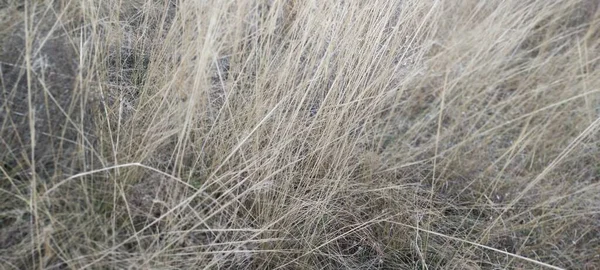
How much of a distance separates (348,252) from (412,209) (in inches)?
11.7

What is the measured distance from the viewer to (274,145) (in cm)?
154

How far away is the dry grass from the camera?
120cm

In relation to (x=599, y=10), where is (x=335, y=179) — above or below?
below

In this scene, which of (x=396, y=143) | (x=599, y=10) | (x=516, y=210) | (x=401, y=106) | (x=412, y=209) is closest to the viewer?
(x=412, y=209)

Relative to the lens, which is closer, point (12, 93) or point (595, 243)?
point (12, 93)

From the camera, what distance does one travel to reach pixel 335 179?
1665 mm

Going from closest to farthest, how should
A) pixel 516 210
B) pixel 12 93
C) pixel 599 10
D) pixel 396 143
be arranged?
pixel 12 93 < pixel 516 210 < pixel 396 143 < pixel 599 10

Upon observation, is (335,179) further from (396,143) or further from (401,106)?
(401,106)

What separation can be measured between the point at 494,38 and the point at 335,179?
1.18 m

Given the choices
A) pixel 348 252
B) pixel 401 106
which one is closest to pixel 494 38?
pixel 401 106

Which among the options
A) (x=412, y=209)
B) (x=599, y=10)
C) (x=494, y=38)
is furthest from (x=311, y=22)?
(x=599, y=10)

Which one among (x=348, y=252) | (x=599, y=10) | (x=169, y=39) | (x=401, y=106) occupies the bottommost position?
(x=348, y=252)

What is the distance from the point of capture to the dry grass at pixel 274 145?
1201 millimetres

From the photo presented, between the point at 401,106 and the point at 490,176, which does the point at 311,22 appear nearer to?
the point at 401,106
